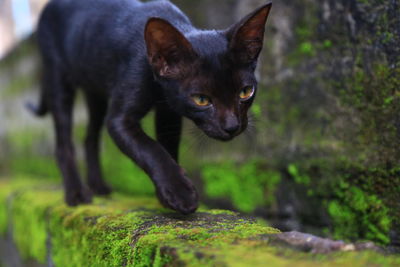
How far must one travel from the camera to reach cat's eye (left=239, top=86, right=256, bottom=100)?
1.99 metres

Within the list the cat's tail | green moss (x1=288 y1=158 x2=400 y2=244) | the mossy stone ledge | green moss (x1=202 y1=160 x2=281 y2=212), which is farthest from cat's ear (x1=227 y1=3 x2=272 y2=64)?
the cat's tail

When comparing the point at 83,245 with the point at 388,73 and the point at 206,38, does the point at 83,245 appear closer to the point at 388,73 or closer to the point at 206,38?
the point at 206,38

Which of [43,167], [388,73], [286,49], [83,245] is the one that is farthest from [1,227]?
[388,73]

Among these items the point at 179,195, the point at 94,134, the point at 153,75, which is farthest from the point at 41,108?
the point at 179,195

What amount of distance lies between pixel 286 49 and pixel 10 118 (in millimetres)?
5532

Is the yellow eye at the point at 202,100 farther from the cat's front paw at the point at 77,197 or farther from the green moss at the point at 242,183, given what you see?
the cat's front paw at the point at 77,197

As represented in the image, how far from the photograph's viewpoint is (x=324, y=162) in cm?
255

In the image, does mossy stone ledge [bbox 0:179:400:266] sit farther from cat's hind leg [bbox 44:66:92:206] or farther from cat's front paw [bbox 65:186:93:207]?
cat's hind leg [bbox 44:66:92:206]

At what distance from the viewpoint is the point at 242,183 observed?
316 centimetres

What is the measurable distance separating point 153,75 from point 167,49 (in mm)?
222

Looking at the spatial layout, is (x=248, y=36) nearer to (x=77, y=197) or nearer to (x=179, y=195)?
(x=179, y=195)

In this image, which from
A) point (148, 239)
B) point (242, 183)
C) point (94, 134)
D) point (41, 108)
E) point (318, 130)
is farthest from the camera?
point (41, 108)

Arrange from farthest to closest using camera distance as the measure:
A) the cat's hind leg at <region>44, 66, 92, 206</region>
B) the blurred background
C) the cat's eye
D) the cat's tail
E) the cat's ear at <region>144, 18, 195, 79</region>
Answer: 1. the cat's tail
2. the cat's hind leg at <region>44, 66, 92, 206</region>
3. the blurred background
4. the cat's eye
5. the cat's ear at <region>144, 18, 195, 79</region>

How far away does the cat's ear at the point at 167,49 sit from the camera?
1860 mm
